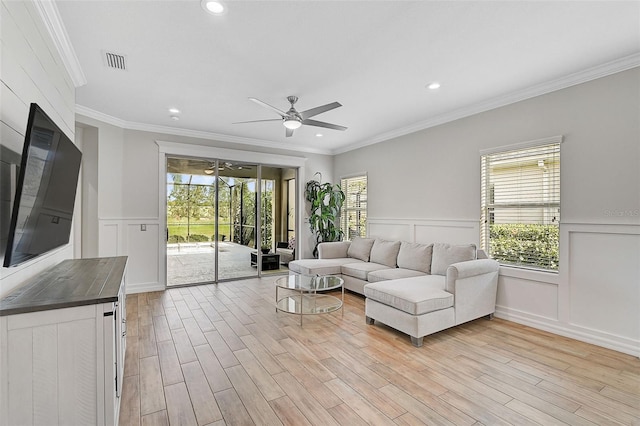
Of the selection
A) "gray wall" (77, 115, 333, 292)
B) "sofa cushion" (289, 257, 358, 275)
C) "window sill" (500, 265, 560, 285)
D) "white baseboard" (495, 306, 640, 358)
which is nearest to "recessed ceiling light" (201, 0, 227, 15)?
A: "gray wall" (77, 115, 333, 292)

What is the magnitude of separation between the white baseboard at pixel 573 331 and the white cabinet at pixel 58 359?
3.97 meters

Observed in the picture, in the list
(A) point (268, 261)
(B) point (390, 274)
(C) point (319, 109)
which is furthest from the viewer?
(A) point (268, 261)

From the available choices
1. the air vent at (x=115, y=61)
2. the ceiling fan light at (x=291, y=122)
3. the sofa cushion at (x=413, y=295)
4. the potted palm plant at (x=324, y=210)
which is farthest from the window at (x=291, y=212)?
the air vent at (x=115, y=61)

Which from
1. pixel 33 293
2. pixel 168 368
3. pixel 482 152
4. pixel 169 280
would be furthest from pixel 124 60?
pixel 482 152

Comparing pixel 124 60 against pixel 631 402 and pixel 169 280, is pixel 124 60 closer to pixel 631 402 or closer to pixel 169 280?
pixel 169 280

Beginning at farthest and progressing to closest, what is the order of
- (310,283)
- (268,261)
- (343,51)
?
1. (268,261)
2. (310,283)
3. (343,51)

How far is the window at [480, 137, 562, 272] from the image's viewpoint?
3.36 metres

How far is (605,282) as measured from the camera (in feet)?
9.60

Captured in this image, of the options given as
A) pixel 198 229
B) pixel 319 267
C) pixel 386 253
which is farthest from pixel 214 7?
pixel 198 229

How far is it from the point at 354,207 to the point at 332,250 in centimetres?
129

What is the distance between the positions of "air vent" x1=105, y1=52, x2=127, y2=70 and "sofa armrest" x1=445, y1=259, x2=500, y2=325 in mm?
3857

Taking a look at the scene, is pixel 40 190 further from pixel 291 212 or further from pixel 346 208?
pixel 346 208

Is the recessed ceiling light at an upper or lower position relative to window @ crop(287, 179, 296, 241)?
upper

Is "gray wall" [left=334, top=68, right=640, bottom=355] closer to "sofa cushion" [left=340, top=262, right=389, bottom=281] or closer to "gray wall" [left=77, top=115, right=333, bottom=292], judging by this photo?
Answer: "sofa cushion" [left=340, top=262, right=389, bottom=281]
